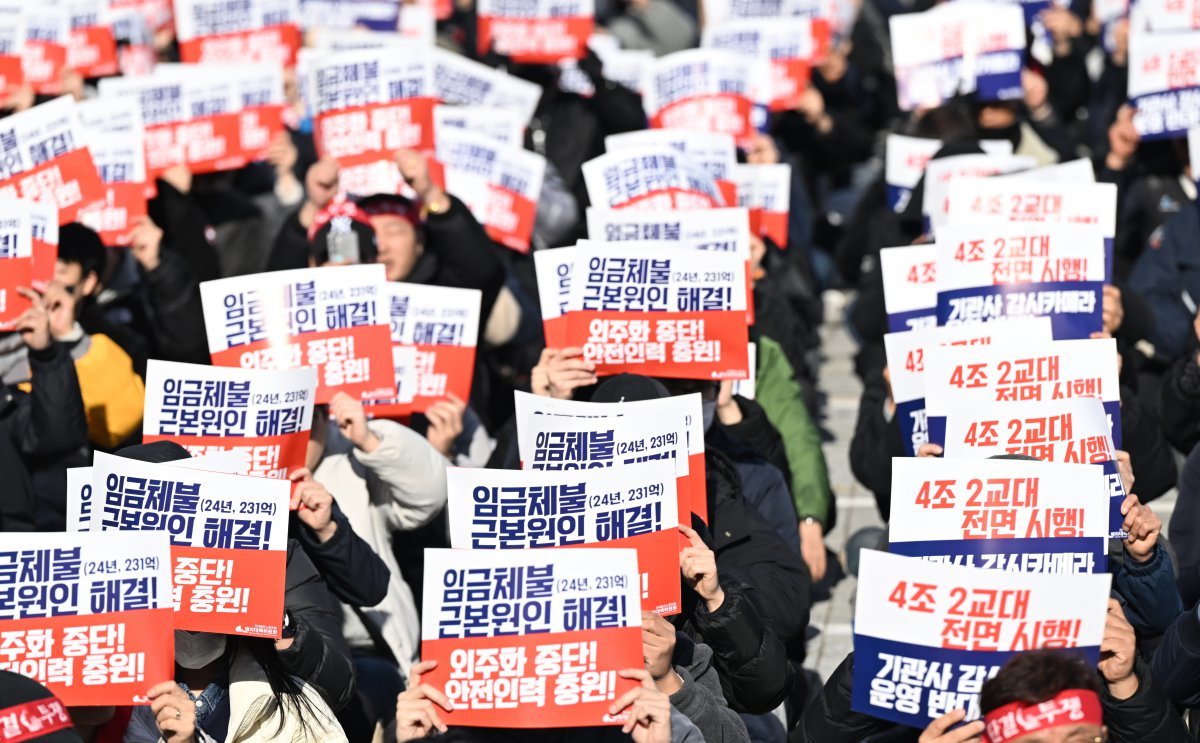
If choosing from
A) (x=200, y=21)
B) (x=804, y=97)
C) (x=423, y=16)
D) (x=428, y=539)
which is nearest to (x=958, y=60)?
(x=804, y=97)

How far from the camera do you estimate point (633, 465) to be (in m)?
5.30

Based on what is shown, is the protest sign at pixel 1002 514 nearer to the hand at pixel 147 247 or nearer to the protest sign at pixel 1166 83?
the hand at pixel 147 247

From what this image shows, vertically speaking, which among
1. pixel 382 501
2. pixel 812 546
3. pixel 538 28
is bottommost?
pixel 812 546

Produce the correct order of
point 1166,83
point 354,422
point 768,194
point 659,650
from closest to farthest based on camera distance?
point 659,650 < point 354,422 < point 1166,83 < point 768,194

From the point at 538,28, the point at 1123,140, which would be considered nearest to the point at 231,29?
the point at 538,28

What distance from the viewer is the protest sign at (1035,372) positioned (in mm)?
6270

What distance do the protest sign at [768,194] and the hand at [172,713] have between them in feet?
17.7

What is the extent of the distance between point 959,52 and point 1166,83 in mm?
1711

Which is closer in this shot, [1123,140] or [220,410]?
[220,410]

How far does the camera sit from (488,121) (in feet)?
33.9

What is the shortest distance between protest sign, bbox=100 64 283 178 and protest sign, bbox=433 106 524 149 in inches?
38.6

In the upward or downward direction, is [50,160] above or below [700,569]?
above

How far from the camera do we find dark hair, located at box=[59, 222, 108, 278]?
8000mm

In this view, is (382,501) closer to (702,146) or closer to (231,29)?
(702,146)
